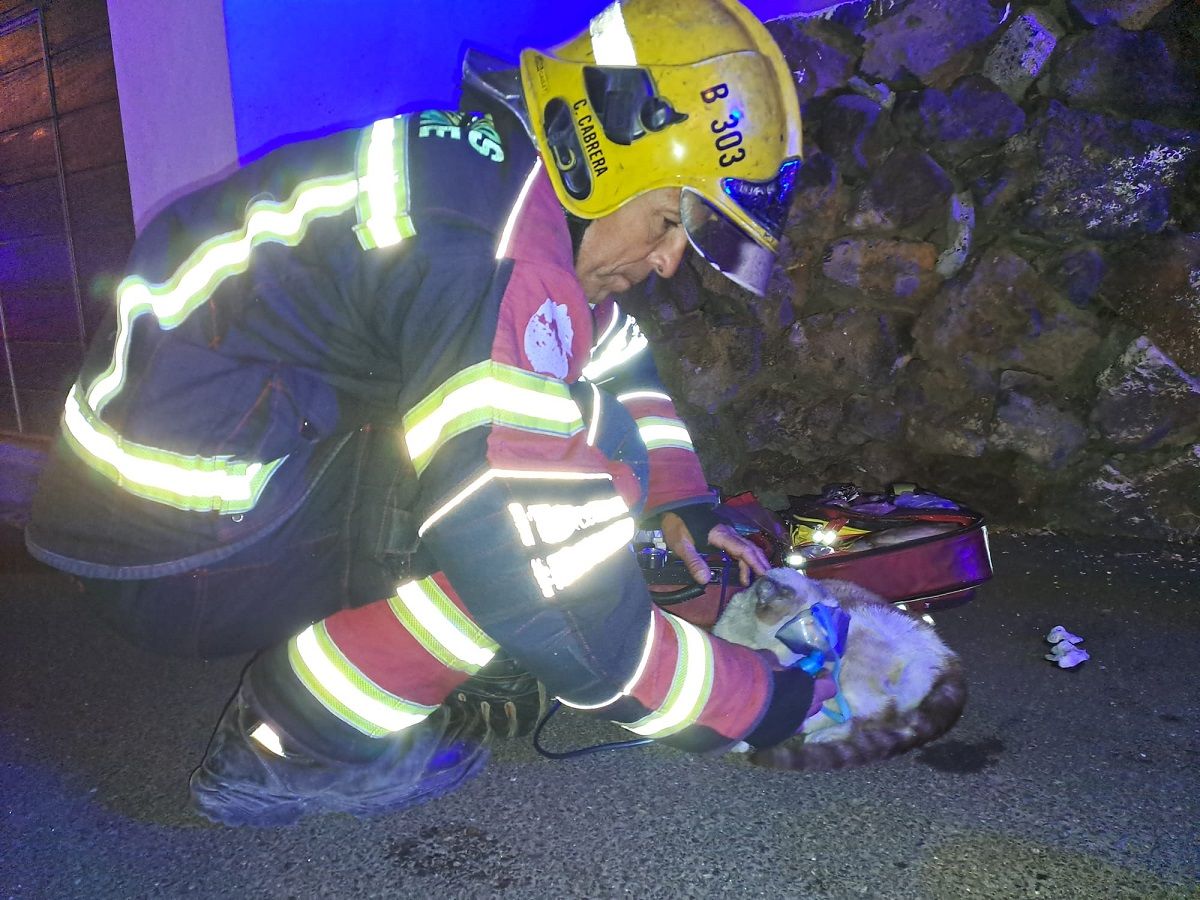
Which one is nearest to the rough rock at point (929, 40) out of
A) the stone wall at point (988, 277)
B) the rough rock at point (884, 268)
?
the stone wall at point (988, 277)

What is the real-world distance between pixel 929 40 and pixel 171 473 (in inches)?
118

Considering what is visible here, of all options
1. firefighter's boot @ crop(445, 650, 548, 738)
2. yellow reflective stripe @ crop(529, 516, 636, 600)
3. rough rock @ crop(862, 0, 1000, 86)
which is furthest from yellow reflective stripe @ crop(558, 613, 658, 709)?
rough rock @ crop(862, 0, 1000, 86)

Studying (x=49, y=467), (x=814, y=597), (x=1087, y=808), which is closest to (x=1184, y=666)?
(x=1087, y=808)

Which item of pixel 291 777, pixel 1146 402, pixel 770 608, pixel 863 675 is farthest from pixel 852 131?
pixel 291 777

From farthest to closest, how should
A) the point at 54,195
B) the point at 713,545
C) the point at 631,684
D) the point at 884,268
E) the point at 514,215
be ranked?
the point at 54,195, the point at 884,268, the point at 713,545, the point at 631,684, the point at 514,215

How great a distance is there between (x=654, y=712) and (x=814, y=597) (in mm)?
629

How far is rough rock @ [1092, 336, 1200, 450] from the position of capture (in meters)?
2.78

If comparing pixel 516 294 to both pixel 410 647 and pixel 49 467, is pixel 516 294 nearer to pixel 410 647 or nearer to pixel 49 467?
pixel 410 647

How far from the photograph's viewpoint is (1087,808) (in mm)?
1586

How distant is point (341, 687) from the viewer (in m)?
1.50

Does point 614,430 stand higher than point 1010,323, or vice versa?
point 614,430

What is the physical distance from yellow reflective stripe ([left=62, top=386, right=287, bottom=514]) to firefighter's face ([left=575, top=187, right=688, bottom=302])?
77 cm

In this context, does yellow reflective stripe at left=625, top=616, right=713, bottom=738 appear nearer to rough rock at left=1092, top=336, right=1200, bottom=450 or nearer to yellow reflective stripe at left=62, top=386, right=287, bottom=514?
yellow reflective stripe at left=62, top=386, right=287, bottom=514

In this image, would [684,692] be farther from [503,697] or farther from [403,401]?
[403,401]
